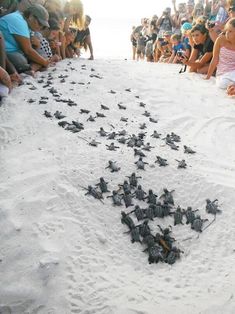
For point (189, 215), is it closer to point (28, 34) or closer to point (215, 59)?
point (28, 34)

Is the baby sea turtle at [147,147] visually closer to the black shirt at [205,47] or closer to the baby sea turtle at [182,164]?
the baby sea turtle at [182,164]

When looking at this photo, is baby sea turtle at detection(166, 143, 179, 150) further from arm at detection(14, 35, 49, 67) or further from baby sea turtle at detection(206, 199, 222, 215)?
arm at detection(14, 35, 49, 67)

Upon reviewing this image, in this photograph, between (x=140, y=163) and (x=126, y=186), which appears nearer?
(x=126, y=186)

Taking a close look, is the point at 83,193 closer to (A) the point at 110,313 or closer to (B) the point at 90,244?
(B) the point at 90,244

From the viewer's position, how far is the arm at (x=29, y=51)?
14.7 feet

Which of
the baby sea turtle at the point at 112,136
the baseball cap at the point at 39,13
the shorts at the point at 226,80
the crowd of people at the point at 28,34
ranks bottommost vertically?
the shorts at the point at 226,80

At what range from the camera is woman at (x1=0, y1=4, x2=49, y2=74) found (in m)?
4.32

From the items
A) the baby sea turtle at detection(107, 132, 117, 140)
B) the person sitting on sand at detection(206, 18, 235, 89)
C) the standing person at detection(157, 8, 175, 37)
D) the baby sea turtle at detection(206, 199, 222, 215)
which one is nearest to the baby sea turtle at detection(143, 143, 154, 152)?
the baby sea turtle at detection(107, 132, 117, 140)

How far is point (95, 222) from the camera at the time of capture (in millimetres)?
2176

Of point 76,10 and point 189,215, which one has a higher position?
point 76,10

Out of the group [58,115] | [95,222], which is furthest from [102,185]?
[58,115]

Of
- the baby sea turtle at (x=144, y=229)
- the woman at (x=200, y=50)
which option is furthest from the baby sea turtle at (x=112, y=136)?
the woman at (x=200, y=50)

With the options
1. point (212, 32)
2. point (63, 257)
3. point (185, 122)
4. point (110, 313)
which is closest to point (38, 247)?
point (63, 257)

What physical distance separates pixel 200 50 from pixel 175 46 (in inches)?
58.7
